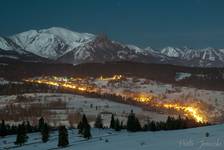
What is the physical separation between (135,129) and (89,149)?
46.3 m

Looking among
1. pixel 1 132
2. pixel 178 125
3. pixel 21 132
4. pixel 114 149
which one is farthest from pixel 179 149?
pixel 1 132

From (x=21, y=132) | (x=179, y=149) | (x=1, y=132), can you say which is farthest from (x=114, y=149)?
(x=1, y=132)

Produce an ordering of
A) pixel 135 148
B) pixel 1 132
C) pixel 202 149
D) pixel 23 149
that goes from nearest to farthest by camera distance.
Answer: pixel 202 149 < pixel 135 148 < pixel 23 149 < pixel 1 132

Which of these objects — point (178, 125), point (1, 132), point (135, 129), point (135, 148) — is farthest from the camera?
point (1, 132)

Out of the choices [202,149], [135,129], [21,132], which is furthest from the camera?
[135,129]

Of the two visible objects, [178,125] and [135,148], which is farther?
[178,125]

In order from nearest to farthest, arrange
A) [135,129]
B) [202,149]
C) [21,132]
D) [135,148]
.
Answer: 1. [202,149]
2. [135,148]
3. [21,132]
4. [135,129]

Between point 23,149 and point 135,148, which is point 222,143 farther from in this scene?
point 23,149

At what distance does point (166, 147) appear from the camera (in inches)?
1362

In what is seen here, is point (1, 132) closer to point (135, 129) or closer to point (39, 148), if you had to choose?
point (135, 129)

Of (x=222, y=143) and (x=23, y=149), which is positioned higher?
(x=222, y=143)

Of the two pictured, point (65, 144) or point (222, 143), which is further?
point (65, 144)

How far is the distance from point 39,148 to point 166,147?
3363 cm

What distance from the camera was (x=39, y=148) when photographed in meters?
64.8
